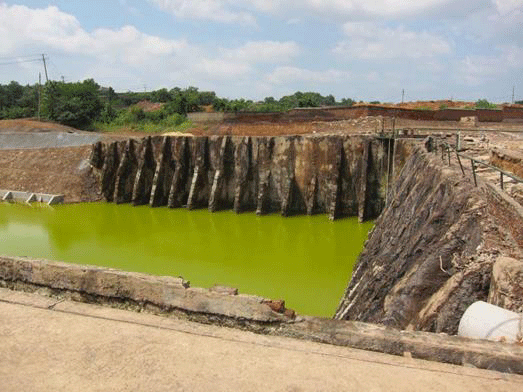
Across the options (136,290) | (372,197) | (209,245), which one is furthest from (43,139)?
(136,290)

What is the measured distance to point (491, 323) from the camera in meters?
3.22

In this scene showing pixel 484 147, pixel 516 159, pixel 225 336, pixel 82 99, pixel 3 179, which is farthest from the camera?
pixel 82 99

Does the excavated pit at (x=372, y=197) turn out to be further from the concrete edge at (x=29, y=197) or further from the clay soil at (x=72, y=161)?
the concrete edge at (x=29, y=197)

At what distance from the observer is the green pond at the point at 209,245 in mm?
10234

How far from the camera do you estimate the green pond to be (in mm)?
10234

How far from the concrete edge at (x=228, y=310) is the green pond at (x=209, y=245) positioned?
527cm

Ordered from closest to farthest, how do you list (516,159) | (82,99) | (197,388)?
1. (197,388)
2. (516,159)
3. (82,99)

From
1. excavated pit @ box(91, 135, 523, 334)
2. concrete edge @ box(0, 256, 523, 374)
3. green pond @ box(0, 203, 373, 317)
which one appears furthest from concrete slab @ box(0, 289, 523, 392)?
green pond @ box(0, 203, 373, 317)

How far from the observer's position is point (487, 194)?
5.25 m

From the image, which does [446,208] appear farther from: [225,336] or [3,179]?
[3,179]

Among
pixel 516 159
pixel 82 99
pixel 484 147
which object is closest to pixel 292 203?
pixel 484 147

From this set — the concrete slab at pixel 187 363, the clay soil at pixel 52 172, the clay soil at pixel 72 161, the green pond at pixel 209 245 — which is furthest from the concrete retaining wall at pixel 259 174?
the concrete slab at pixel 187 363

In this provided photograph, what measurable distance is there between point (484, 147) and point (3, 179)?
23.0 metres

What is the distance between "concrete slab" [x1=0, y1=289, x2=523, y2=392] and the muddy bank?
1.30 m
